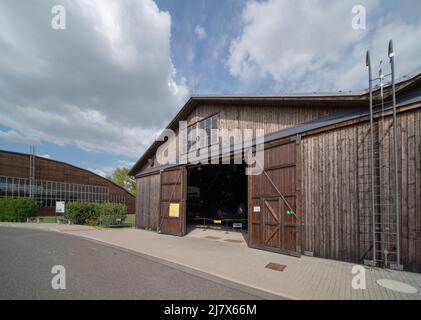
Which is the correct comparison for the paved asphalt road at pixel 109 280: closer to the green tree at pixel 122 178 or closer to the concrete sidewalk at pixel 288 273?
the concrete sidewalk at pixel 288 273

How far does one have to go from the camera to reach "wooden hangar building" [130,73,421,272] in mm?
6297

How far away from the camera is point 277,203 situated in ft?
29.3

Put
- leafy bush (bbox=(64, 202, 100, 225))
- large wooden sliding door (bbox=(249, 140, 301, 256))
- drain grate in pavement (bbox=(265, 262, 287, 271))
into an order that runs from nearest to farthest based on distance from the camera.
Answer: drain grate in pavement (bbox=(265, 262, 287, 271)) < large wooden sliding door (bbox=(249, 140, 301, 256)) < leafy bush (bbox=(64, 202, 100, 225))

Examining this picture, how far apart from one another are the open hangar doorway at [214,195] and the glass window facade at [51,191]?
85.8 feet

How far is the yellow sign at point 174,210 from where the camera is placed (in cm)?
1354

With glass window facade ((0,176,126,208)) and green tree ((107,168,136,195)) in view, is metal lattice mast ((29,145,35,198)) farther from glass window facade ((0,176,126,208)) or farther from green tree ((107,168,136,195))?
green tree ((107,168,136,195))

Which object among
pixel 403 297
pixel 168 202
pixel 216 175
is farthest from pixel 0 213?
pixel 403 297

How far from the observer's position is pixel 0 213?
23.6 metres

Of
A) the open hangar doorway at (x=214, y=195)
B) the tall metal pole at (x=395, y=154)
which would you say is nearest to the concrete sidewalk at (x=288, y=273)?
the tall metal pole at (x=395, y=154)

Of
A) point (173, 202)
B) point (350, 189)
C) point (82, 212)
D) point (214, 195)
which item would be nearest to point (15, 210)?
point (82, 212)

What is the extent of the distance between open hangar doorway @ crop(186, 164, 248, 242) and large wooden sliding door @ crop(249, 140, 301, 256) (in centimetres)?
957

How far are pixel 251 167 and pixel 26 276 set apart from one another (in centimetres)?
829

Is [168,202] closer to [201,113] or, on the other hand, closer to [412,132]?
[201,113]

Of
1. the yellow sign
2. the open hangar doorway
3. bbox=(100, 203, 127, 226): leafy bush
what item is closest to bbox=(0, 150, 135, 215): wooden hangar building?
bbox=(100, 203, 127, 226): leafy bush
